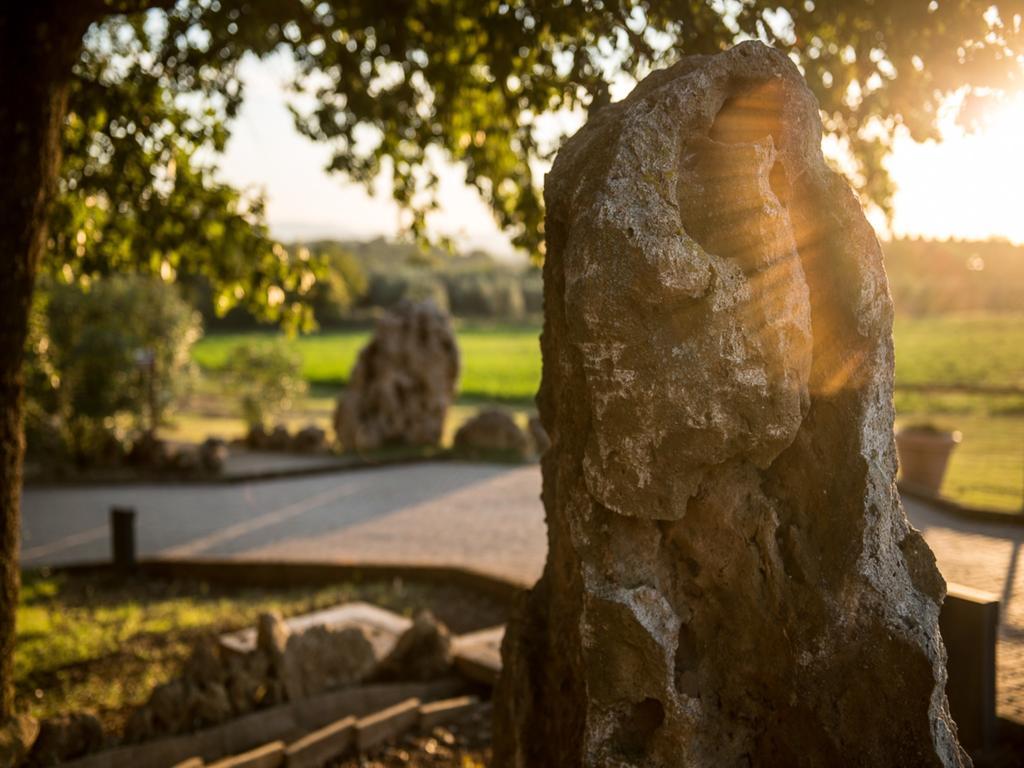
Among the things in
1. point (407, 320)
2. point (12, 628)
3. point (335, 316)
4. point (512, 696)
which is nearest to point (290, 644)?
point (12, 628)

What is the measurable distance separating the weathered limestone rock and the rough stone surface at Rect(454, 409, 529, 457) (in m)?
16.5

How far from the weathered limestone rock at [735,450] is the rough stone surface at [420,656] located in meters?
3.77

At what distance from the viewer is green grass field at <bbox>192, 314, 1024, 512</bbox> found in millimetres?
18000

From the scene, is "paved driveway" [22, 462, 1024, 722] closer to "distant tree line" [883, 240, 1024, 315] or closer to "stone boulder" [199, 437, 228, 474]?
"stone boulder" [199, 437, 228, 474]

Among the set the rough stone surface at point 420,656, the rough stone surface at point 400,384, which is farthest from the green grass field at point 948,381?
the rough stone surface at point 420,656

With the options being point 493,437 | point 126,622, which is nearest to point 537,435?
point 493,437

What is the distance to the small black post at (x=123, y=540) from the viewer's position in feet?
36.8

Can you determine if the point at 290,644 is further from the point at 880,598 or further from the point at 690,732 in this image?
the point at 880,598

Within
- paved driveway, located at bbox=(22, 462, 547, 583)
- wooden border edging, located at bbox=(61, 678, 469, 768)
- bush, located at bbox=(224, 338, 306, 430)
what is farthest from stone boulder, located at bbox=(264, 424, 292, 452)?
wooden border edging, located at bbox=(61, 678, 469, 768)

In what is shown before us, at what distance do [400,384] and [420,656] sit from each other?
557 inches

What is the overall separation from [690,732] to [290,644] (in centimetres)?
409

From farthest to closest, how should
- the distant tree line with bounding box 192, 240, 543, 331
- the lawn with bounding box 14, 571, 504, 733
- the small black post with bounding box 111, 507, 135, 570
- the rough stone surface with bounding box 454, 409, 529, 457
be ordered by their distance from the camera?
1. the distant tree line with bounding box 192, 240, 543, 331
2. the rough stone surface with bounding box 454, 409, 529, 457
3. the small black post with bounding box 111, 507, 135, 570
4. the lawn with bounding box 14, 571, 504, 733

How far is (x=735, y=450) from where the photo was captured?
127 inches

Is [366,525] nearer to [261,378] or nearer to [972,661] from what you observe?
[972,661]
